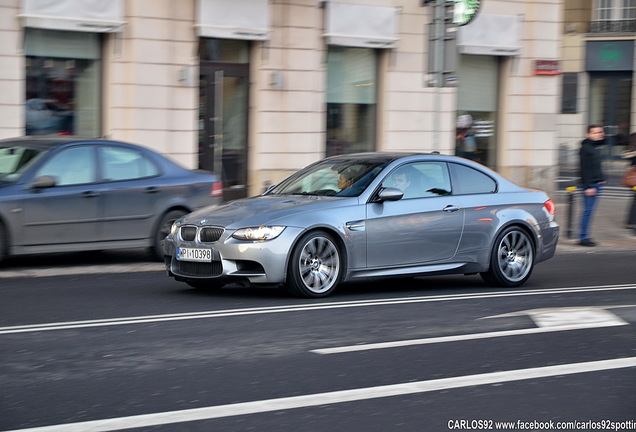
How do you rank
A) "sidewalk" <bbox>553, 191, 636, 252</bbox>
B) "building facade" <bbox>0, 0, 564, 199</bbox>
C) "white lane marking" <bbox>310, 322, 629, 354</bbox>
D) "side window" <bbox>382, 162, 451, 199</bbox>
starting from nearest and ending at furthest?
"white lane marking" <bbox>310, 322, 629, 354</bbox>
"side window" <bbox>382, 162, 451, 199</bbox>
"sidewalk" <bbox>553, 191, 636, 252</bbox>
"building facade" <bbox>0, 0, 564, 199</bbox>

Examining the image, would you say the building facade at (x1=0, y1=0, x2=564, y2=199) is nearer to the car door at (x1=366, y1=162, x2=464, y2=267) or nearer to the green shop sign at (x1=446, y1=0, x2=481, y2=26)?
the green shop sign at (x1=446, y1=0, x2=481, y2=26)

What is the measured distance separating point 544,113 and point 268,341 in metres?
17.8

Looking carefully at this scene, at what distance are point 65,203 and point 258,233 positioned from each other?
350 centimetres

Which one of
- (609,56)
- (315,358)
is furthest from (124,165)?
(609,56)

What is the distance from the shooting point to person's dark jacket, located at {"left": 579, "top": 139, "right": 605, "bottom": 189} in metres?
16.3

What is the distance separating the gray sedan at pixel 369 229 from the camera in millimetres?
9414

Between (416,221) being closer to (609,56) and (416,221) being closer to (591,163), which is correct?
(591,163)

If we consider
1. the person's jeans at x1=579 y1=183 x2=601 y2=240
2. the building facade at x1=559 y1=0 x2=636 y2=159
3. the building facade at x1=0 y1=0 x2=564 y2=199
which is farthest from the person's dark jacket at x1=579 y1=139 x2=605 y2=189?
the building facade at x1=559 y1=0 x2=636 y2=159

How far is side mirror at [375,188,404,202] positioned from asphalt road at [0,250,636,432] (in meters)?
0.89

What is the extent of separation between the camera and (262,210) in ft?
31.6

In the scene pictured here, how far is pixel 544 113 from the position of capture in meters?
24.1

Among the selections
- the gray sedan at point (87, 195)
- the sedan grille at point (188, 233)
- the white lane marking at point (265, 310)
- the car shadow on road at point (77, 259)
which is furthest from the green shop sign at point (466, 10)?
the sedan grille at point (188, 233)

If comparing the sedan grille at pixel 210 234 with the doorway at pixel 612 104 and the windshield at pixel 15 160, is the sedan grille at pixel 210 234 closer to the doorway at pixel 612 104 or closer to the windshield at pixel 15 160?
the windshield at pixel 15 160

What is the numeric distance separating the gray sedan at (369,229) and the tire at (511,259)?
1cm
